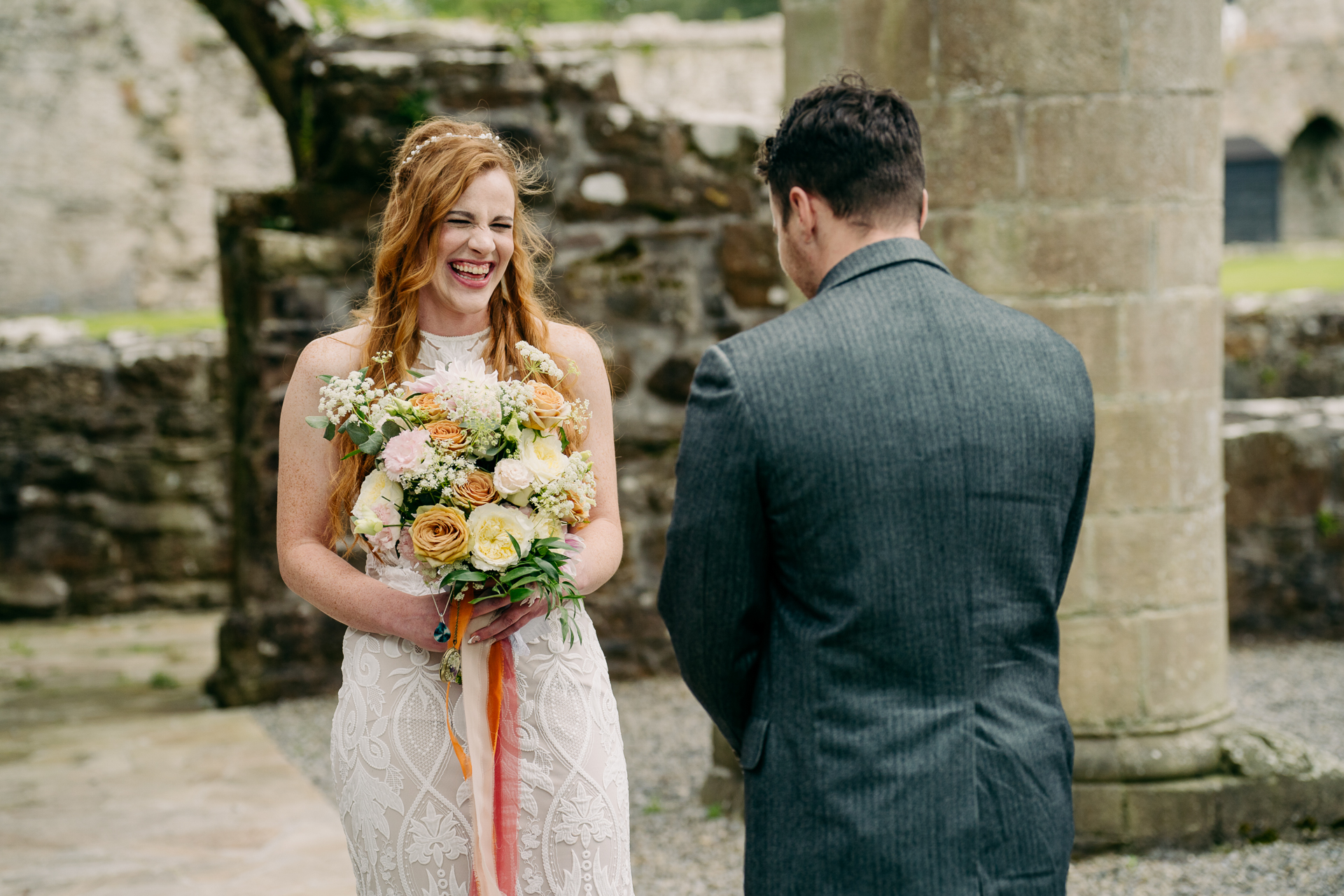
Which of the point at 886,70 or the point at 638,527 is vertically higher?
the point at 886,70

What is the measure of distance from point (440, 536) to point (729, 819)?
116 inches

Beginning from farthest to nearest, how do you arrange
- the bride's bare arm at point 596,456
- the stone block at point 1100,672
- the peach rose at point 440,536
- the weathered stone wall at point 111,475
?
the weathered stone wall at point 111,475, the stone block at point 1100,672, the bride's bare arm at point 596,456, the peach rose at point 440,536

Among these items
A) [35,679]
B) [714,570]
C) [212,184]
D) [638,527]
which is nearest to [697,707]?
[638,527]

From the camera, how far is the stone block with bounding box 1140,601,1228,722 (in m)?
4.26

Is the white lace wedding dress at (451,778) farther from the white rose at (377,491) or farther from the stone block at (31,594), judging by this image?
the stone block at (31,594)

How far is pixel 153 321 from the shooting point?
39.6 feet

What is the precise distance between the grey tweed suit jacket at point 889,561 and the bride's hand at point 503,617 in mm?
572

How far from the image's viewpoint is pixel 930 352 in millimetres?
1718

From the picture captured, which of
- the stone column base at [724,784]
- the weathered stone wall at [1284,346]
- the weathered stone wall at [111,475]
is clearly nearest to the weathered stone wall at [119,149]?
the weathered stone wall at [111,475]

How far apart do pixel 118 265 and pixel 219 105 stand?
2405mm

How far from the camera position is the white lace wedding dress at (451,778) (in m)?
2.33

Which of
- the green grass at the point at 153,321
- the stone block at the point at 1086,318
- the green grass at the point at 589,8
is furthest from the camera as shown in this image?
the green grass at the point at 589,8

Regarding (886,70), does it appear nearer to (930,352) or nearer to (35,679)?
(930,352)

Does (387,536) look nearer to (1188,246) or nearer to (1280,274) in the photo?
(1188,246)
